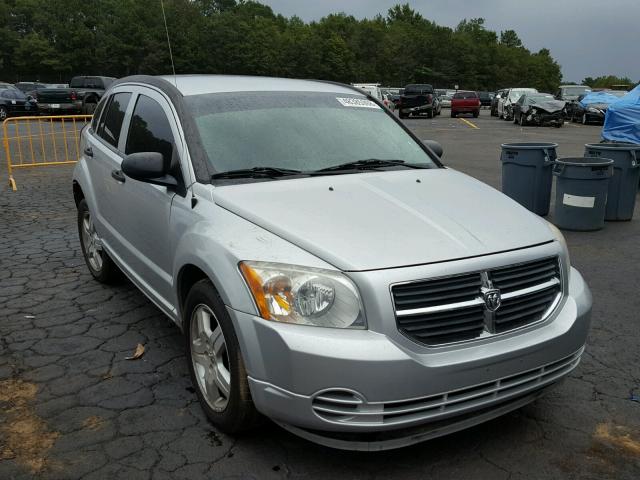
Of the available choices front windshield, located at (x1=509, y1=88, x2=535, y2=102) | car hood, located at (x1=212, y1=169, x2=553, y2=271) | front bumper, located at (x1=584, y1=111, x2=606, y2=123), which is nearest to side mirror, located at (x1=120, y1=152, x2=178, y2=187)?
car hood, located at (x1=212, y1=169, x2=553, y2=271)

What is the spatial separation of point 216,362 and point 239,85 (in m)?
1.97

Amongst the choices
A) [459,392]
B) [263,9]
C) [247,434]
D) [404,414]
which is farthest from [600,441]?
[263,9]

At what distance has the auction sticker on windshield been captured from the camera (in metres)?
4.31

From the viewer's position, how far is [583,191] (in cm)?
761

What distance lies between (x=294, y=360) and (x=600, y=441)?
170 cm

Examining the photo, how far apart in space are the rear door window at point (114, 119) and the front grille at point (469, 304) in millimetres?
2998

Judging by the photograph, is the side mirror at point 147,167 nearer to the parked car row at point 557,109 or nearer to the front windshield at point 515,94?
the parked car row at point 557,109

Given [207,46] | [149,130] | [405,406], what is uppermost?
[207,46]

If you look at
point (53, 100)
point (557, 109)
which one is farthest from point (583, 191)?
point (53, 100)

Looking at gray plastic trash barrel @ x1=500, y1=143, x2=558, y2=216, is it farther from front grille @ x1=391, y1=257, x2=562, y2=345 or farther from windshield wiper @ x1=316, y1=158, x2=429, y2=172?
front grille @ x1=391, y1=257, x2=562, y2=345

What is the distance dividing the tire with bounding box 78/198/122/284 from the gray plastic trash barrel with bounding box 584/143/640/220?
6.32 meters

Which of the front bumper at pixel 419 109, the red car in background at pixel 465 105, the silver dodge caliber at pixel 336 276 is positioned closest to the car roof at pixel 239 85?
the silver dodge caliber at pixel 336 276

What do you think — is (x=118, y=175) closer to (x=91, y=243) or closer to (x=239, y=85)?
(x=239, y=85)

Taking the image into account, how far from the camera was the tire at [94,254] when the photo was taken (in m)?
5.38
